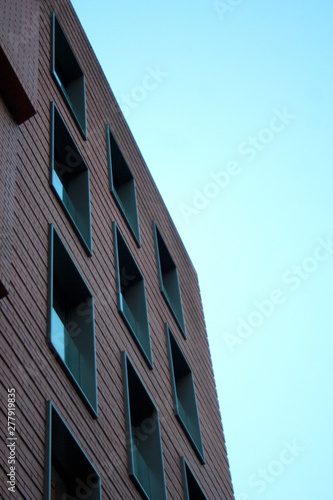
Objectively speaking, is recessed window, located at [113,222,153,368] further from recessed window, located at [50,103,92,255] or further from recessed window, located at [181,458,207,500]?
recessed window, located at [181,458,207,500]

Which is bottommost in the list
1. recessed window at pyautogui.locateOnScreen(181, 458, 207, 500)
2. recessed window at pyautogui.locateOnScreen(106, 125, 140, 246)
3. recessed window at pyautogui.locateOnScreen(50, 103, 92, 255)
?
recessed window at pyautogui.locateOnScreen(181, 458, 207, 500)

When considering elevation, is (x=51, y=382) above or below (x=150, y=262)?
below

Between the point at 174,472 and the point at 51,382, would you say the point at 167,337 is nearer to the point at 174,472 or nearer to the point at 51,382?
the point at 174,472

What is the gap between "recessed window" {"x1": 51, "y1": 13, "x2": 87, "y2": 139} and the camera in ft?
82.4

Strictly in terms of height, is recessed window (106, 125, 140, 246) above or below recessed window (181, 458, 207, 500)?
above

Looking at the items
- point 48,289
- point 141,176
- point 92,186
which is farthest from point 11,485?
point 141,176

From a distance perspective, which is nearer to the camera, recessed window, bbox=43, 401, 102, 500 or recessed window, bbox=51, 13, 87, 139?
recessed window, bbox=43, 401, 102, 500

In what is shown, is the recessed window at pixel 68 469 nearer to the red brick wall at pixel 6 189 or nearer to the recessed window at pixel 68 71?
the red brick wall at pixel 6 189

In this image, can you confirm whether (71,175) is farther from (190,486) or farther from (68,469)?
(68,469)

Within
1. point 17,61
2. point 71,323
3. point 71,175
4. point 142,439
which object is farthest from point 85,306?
point 17,61

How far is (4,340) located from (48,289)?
278 centimetres

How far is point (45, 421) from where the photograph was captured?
15.0 metres

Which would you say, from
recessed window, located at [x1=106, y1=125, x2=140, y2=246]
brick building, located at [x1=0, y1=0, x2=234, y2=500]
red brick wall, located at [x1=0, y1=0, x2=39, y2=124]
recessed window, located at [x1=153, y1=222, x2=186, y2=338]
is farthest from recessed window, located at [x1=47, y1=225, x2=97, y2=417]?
recessed window, located at [x1=153, y1=222, x2=186, y2=338]

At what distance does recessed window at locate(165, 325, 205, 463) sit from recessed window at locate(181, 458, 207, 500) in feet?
3.51
